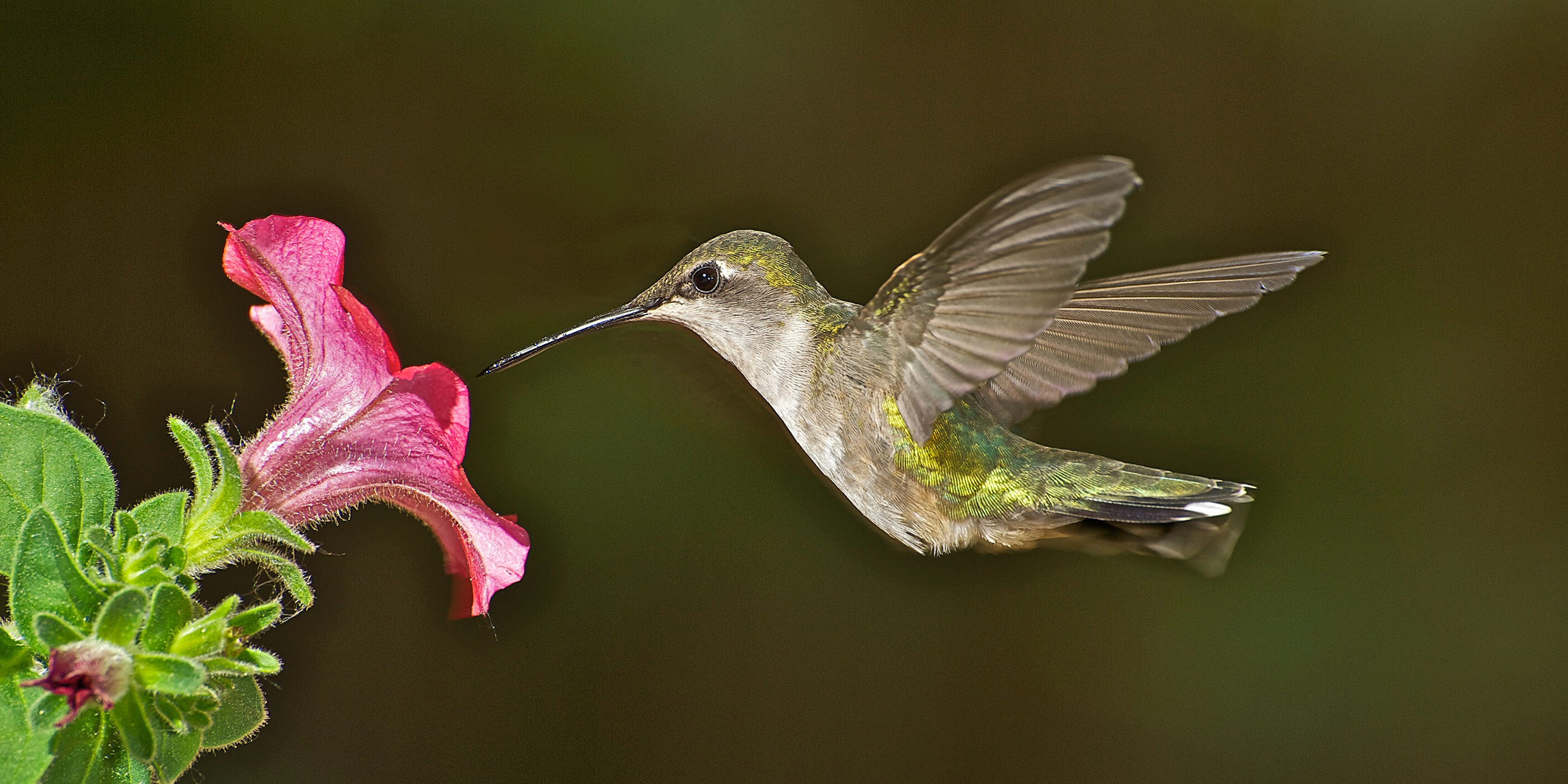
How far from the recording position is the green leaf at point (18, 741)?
0.71 meters

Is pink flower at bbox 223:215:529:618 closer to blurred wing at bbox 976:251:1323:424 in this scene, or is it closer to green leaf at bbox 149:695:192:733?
green leaf at bbox 149:695:192:733

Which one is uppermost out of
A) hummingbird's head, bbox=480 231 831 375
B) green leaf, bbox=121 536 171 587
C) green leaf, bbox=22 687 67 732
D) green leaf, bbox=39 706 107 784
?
hummingbird's head, bbox=480 231 831 375

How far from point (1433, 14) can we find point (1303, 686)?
5.84ft

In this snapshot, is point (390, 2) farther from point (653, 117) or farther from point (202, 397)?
point (202, 397)

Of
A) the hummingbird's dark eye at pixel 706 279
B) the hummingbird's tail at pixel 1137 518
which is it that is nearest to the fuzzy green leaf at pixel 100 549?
the hummingbird's dark eye at pixel 706 279

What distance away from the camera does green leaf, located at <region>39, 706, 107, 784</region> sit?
728 millimetres

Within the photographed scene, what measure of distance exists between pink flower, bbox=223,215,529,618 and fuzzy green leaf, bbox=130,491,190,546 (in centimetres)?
6

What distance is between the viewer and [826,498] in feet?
4.89

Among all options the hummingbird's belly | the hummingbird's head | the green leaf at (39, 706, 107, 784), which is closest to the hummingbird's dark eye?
the hummingbird's head

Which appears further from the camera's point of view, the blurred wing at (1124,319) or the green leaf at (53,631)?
the blurred wing at (1124,319)

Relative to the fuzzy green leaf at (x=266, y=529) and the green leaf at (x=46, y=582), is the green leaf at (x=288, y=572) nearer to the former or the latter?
the fuzzy green leaf at (x=266, y=529)

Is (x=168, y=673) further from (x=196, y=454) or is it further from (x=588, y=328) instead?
(x=588, y=328)

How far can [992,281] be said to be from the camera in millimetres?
928

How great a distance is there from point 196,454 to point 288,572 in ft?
0.41
